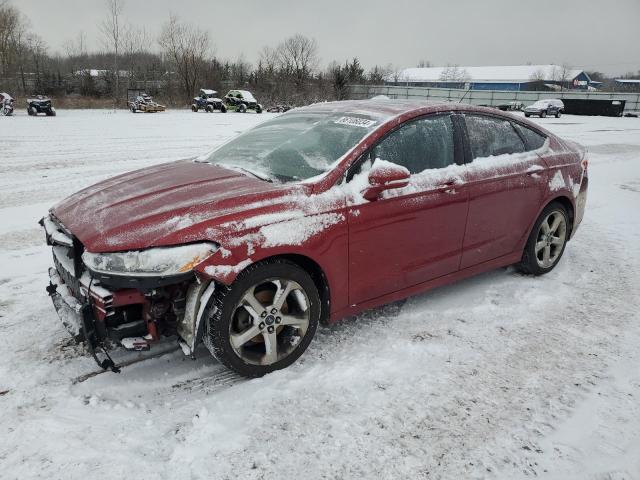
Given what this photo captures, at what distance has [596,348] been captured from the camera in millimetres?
3311

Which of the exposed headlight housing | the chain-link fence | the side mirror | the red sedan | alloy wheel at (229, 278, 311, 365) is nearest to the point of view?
the exposed headlight housing

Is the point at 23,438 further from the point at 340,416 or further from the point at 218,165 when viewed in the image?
the point at 218,165

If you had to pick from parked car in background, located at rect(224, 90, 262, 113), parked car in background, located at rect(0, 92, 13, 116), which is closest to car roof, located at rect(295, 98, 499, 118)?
parked car in background, located at rect(0, 92, 13, 116)

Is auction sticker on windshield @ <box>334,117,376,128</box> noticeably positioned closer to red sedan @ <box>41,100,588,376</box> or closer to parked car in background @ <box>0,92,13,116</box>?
red sedan @ <box>41,100,588,376</box>

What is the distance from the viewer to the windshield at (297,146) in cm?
319

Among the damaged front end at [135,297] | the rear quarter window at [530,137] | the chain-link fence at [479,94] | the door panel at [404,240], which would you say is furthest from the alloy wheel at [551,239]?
the chain-link fence at [479,94]

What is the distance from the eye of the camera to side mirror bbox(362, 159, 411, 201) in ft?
9.82

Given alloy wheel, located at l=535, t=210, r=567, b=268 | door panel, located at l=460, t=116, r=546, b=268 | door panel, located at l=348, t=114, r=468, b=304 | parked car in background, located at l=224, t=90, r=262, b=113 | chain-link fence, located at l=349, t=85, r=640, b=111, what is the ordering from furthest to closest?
chain-link fence, located at l=349, t=85, r=640, b=111, parked car in background, located at l=224, t=90, r=262, b=113, alloy wheel, located at l=535, t=210, r=567, b=268, door panel, located at l=460, t=116, r=546, b=268, door panel, located at l=348, t=114, r=468, b=304

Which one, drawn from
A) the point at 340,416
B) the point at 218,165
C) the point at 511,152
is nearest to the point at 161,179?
the point at 218,165

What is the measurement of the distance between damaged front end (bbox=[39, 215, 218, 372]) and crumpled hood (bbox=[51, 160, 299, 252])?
0.24ft

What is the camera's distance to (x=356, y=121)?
3479 mm

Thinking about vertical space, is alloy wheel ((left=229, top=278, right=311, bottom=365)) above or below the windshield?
below

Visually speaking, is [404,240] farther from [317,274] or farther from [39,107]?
[39,107]

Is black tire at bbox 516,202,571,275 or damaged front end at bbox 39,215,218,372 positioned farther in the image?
black tire at bbox 516,202,571,275
